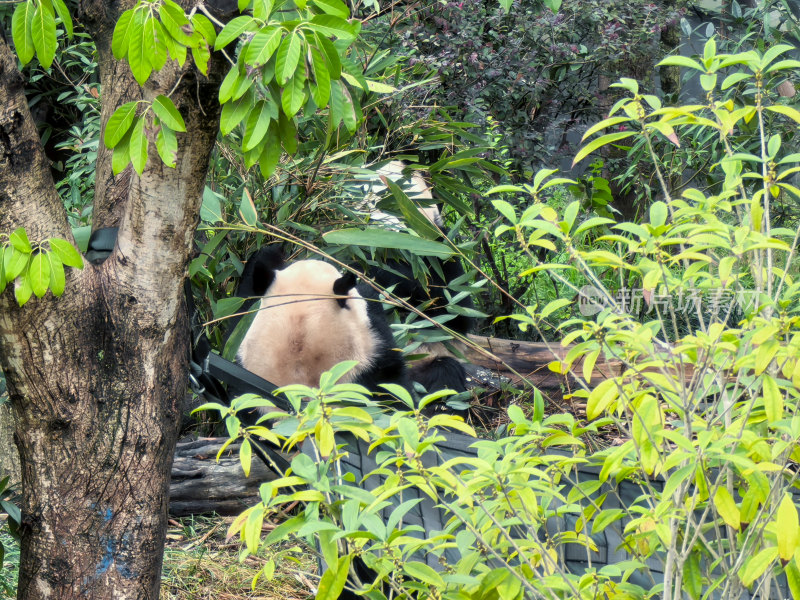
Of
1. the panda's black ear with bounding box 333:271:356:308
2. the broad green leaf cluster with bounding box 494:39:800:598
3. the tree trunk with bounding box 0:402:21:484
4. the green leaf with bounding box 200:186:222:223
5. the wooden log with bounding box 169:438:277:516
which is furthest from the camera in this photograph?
the tree trunk with bounding box 0:402:21:484

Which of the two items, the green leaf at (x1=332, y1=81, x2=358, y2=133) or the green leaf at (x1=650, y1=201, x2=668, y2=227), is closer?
the green leaf at (x1=650, y1=201, x2=668, y2=227)

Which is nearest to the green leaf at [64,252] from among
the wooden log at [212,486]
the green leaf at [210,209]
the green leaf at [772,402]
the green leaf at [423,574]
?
the green leaf at [423,574]

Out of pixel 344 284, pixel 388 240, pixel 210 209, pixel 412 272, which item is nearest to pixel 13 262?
pixel 388 240

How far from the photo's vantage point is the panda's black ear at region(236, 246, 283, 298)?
2467mm

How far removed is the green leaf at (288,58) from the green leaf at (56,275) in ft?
1.27

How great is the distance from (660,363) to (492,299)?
3.22m

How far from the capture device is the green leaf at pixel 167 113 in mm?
1030

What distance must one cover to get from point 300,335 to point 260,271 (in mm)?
225

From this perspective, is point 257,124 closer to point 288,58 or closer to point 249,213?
point 288,58

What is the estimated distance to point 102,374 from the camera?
1269 mm

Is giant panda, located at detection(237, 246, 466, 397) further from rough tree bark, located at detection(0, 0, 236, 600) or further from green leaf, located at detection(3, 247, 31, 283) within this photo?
green leaf, located at detection(3, 247, 31, 283)

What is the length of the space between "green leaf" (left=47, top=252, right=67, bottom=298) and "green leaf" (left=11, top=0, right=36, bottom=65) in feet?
0.82

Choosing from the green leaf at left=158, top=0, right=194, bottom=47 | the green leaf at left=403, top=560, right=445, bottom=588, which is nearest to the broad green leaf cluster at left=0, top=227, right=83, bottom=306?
the green leaf at left=158, top=0, right=194, bottom=47

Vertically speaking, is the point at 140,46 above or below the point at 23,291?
above
